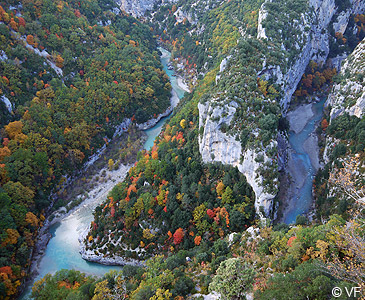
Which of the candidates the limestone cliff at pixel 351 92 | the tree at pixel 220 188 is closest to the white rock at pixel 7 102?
the tree at pixel 220 188

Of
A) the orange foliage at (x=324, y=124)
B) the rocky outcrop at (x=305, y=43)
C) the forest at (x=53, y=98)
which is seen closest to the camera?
the forest at (x=53, y=98)

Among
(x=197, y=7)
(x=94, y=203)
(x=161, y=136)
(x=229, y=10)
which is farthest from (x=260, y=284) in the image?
(x=197, y=7)

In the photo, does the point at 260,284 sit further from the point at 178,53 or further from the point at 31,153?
the point at 178,53

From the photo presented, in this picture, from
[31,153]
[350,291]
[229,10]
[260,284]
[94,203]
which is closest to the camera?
[350,291]

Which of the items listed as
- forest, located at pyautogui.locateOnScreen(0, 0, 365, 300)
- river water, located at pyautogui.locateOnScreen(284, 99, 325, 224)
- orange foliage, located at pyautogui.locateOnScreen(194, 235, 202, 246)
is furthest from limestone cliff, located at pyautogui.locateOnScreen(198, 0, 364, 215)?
orange foliage, located at pyautogui.locateOnScreen(194, 235, 202, 246)

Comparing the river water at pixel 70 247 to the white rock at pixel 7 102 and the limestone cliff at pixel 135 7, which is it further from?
the limestone cliff at pixel 135 7

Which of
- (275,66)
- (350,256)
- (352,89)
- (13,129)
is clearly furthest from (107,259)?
(352,89)

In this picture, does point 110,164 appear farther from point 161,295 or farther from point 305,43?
point 305,43
